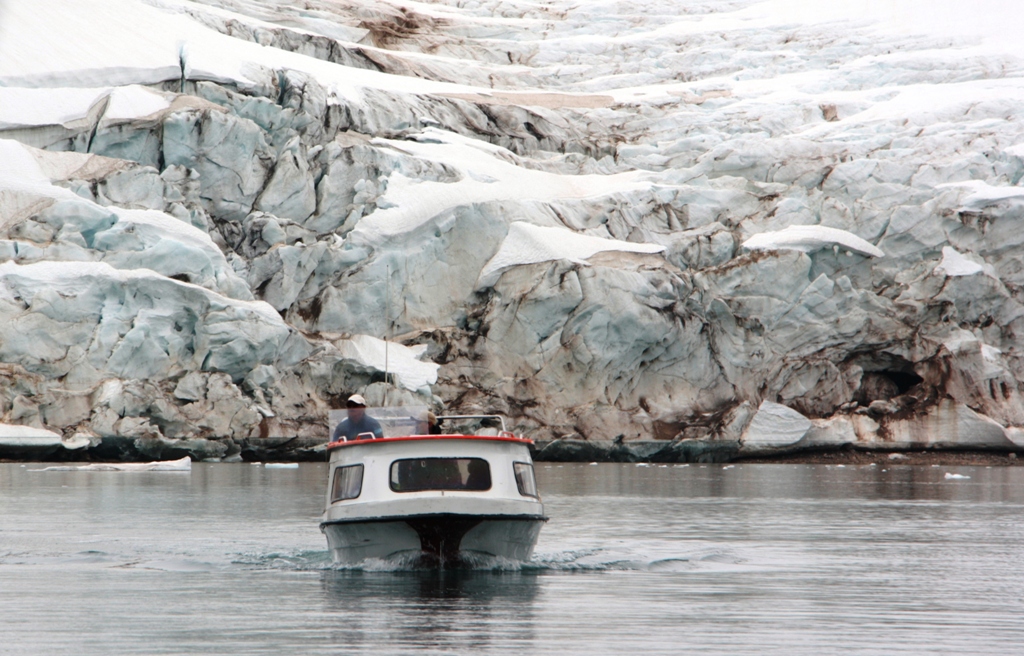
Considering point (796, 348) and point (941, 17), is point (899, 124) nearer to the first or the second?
point (796, 348)

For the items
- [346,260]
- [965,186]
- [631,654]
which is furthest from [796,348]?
→ [631,654]

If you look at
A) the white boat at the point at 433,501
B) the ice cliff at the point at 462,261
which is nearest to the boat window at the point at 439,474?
the white boat at the point at 433,501

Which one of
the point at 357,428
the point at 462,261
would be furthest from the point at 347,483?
the point at 462,261

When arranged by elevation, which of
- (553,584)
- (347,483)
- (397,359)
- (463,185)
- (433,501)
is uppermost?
(463,185)

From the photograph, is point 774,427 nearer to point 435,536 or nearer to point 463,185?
point 463,185

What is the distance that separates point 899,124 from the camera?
53156 millimetres

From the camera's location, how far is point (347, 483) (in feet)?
41.7

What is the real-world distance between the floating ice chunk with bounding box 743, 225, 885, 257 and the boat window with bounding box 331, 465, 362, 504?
111 ft

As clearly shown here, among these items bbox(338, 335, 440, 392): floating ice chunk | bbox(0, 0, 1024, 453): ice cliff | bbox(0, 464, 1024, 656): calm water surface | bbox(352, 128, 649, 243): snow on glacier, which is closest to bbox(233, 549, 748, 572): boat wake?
bbox(0, 464, 1024, 656): calm water surface

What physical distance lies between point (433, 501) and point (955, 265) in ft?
120

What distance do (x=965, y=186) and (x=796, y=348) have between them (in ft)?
29.9

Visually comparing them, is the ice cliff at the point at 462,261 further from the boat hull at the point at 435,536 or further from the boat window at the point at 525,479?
the boat window at the point at 525,479

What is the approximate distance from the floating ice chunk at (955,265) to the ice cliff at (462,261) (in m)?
0.08

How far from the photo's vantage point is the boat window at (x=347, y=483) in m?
12.5
